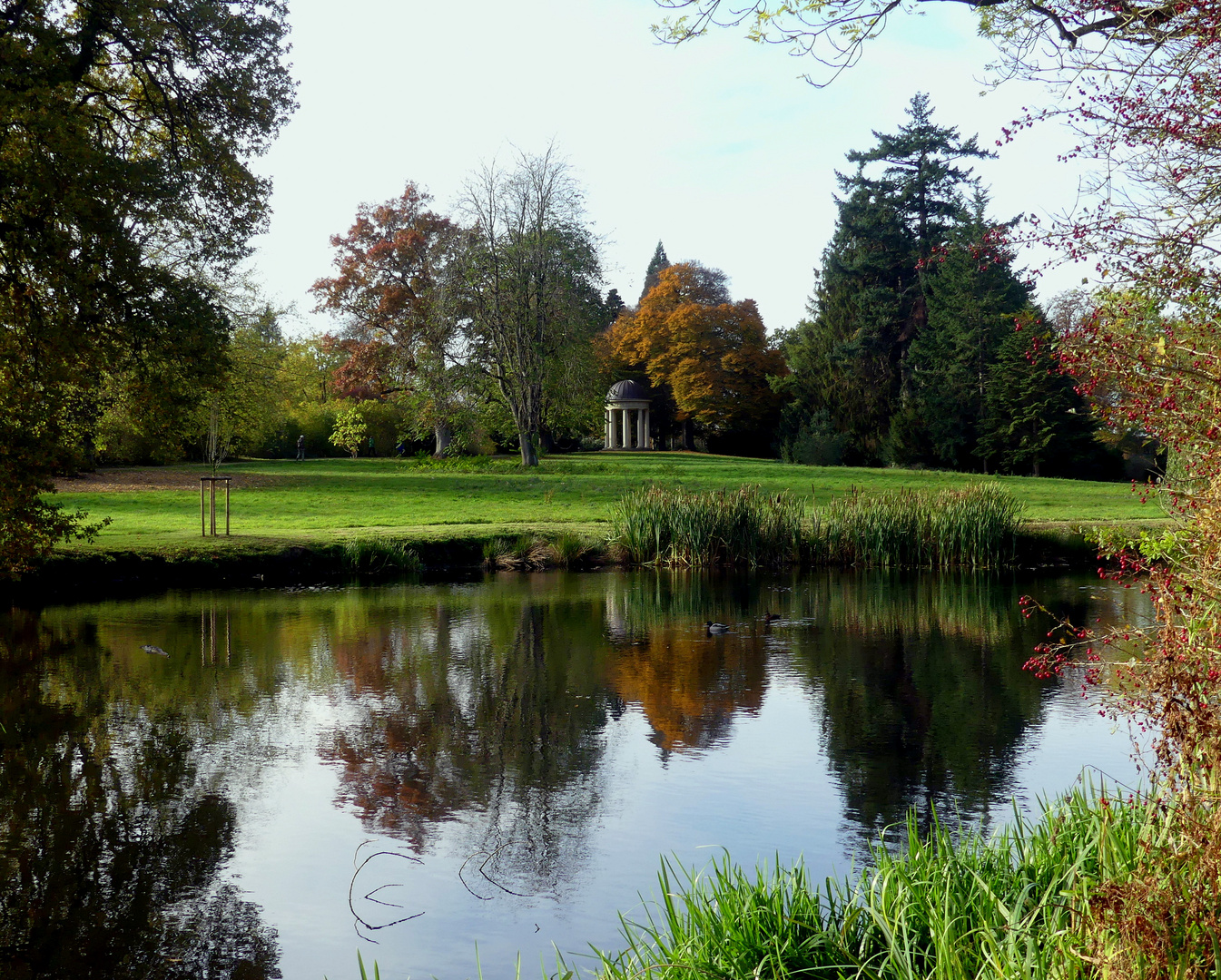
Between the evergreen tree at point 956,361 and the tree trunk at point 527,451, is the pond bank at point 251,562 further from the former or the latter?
the evergreen tree at point 956,361

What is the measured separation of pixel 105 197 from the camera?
11.3 metres

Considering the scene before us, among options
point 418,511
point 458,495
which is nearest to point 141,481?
point 458,495

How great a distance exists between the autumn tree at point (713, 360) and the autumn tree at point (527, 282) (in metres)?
16.4

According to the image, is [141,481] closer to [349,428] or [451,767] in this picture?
[349,428]

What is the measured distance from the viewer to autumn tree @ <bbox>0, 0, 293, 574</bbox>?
34.5ft

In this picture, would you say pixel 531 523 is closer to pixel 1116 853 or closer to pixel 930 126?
pixel 1116 853

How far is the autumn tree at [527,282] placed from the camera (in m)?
30.8

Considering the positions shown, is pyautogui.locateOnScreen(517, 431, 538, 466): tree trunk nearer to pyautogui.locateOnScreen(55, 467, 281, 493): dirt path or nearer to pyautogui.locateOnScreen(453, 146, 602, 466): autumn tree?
pyautogui.locateOnScreen(453, 146, 602, 466): autumn tree

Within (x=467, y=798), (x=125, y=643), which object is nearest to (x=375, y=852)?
(x=467, y=798)

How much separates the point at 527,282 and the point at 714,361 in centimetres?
1898

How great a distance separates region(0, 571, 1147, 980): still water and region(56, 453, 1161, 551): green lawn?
6783 mm

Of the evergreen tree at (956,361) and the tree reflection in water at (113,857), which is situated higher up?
the evergreen tree at (956,361)

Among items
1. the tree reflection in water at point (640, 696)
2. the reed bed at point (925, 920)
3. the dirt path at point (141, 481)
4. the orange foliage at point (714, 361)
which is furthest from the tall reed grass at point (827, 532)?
the orange foliage at point (714, 361)

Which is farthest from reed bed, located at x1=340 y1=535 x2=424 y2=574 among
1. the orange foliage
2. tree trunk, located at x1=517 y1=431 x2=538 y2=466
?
the orange foliage
